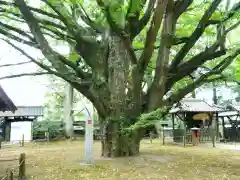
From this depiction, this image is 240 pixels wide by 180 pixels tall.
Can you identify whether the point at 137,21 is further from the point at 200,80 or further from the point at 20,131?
the point at 20,131

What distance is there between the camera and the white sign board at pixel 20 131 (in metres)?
24.6

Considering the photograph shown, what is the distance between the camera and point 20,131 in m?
24.8

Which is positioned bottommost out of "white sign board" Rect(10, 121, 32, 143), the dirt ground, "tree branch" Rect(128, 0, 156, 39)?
the dirt ground

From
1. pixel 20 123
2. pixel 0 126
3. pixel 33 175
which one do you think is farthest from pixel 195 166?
pixel 0 126

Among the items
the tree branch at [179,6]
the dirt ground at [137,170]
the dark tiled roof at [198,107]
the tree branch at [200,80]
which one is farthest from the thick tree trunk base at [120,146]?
the dark tiled roof at [198,107]

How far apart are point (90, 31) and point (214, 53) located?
468cm

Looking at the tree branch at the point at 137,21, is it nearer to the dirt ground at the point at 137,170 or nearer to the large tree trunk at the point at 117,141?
the large tree trunk at the point at 117,141

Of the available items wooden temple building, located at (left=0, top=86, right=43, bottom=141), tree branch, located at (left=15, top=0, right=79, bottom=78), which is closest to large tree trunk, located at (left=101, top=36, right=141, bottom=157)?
tree branch, located at (left=15, top=0, right=79, bottom=78)

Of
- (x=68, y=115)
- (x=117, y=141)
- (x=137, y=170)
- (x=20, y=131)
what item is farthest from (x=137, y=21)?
(x=20, y=131)

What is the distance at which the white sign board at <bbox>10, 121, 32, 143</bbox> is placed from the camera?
2462 cm

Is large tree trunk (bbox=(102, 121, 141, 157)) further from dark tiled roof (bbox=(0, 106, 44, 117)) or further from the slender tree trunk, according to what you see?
dark tiled roof (bbox=(0, 106, 44, 117))

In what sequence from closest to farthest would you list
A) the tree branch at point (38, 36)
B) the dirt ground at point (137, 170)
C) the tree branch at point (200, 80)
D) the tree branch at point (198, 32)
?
the dirt ground at point (137, 170), the tree branch at point (38, 36), the tree branch at point (198, 32), the tree branch at point (200, 80)

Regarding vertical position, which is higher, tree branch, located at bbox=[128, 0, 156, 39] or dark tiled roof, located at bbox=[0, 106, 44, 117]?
tree branch, located at bbox=[128, 0, 156, 39]

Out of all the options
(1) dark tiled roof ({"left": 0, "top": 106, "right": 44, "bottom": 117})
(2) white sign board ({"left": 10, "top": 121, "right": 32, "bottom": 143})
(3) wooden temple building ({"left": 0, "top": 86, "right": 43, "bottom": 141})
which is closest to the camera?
(2) white sign board ({"left": 10, "top": 121, "right": 32, "bottom": 143})
